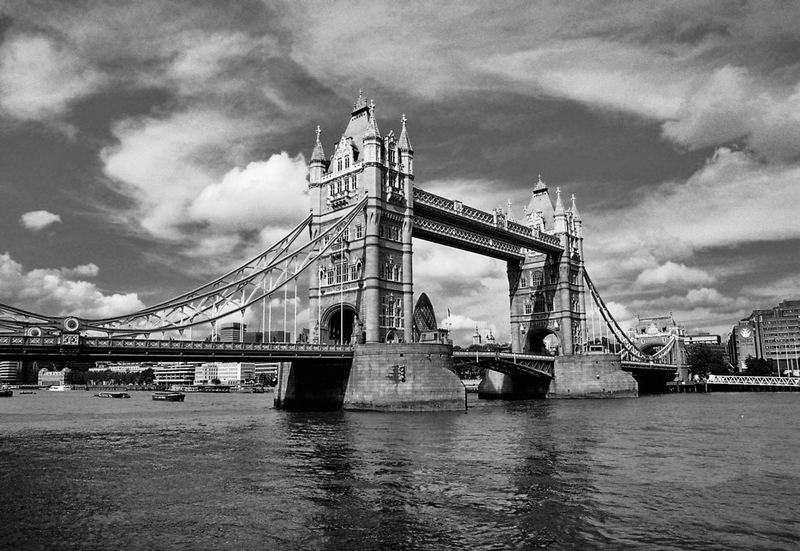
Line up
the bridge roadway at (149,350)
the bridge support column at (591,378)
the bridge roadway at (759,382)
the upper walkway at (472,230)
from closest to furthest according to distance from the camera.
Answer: the bridge roadway at (149,350) < the upper walkway at (472,230) < the bridge support column at (591,378) < the bridge roadway at (759,382)

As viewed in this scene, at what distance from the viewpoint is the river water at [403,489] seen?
1931 centimetres

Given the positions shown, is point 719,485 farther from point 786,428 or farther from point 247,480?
point 786,428

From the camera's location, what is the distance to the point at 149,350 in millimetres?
52719

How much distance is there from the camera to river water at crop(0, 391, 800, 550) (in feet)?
63.4

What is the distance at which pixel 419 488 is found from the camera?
2606 centimetres

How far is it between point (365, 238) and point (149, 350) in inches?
1100

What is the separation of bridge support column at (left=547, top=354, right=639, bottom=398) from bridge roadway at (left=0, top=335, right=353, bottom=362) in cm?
4458

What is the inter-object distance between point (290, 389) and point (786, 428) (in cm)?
4773

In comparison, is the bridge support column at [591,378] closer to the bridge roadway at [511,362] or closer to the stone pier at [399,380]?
the bridge roadway at [511,362]

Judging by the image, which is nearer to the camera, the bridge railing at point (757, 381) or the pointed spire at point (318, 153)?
the pointed spire at point (318, 153)

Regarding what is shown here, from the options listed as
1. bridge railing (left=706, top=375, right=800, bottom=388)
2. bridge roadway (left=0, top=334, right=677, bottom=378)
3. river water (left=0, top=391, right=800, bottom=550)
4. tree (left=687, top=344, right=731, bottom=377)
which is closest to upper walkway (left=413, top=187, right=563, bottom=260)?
bridge roadway (left=0, top=334, right=677, bottom=378)

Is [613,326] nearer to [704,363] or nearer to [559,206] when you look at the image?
[559,206]

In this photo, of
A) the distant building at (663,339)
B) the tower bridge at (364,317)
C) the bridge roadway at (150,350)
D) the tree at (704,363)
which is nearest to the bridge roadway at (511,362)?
the tower bridge at (364,317)

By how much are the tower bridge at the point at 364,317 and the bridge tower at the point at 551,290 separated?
57 cm
